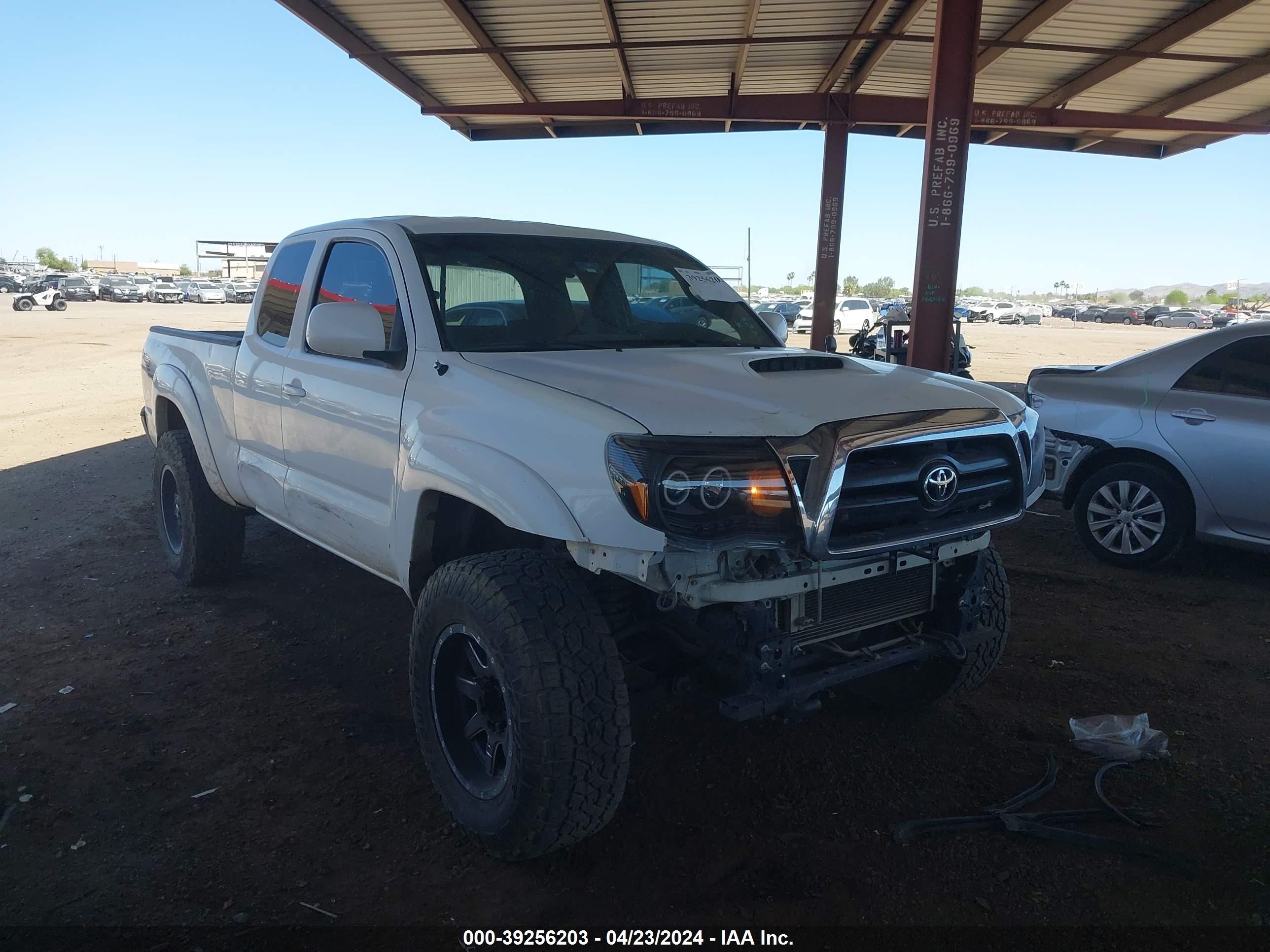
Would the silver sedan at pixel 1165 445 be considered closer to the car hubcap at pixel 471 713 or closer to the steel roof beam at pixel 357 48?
the car hubcap at pixel 471 713

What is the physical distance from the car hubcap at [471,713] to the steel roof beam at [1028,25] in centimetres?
920

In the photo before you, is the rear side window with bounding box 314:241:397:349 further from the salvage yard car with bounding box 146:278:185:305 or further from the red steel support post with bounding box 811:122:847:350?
the salvage yard car with bounding box 146:278:185:305

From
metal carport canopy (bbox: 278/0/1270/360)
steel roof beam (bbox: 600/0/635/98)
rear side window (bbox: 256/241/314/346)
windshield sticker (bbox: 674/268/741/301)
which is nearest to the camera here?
windshield sticker (bbox: 674/268/741/301)

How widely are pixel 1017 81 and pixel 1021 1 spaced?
12.7 feet

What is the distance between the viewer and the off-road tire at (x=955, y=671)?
341 cm

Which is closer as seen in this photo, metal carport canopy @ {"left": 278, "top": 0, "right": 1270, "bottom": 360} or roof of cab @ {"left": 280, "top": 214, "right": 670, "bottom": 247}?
roof of cab @ {"left": 280, "top": 214, "right": 670, "bottom": 247}

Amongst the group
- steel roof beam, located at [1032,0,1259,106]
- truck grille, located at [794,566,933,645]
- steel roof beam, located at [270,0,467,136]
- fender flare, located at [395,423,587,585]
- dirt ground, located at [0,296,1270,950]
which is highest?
steel roof beam, located at [1032,0,1259,106]

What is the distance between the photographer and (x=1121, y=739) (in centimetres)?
351

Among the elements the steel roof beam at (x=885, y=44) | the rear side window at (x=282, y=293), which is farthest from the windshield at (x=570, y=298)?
the steel roof beam at (x=885, y=44)

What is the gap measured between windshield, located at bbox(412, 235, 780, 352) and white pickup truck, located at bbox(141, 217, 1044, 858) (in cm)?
1

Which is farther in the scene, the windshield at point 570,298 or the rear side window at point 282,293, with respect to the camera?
the rear side window at point 282,293

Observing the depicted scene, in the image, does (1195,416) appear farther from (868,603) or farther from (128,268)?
(128,268)

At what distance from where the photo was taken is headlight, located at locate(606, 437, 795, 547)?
2465 mm

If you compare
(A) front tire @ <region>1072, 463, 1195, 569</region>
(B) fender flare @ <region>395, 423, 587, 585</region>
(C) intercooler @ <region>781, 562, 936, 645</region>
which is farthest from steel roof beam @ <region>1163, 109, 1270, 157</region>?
(B) fender flare @ <region>395, 423, 587, 585</region>
